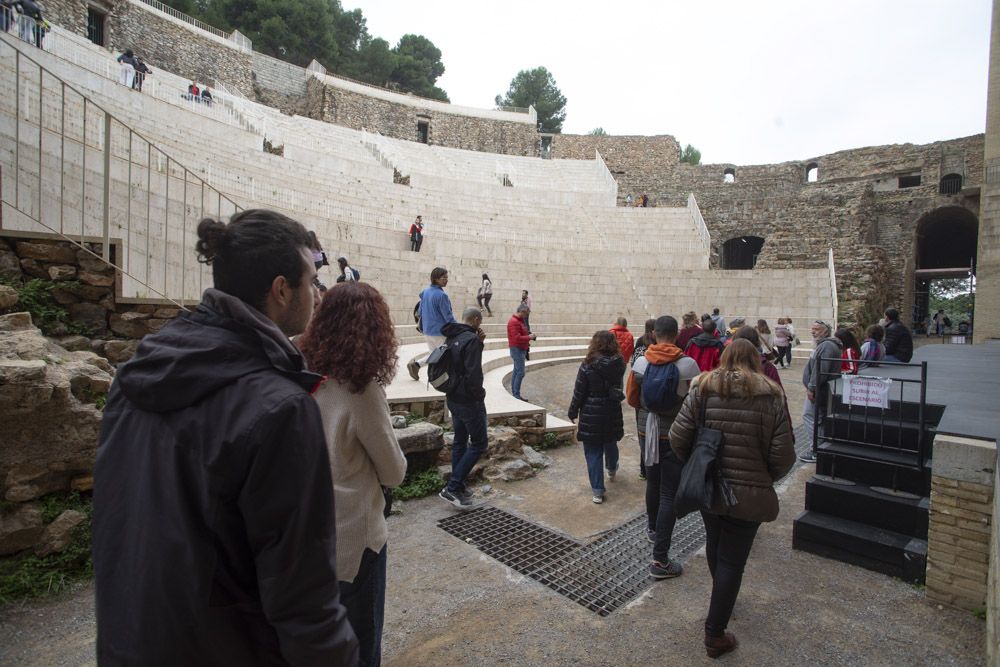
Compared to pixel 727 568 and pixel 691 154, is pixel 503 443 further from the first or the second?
pixel 691 154

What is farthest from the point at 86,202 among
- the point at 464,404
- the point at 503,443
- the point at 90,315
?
the point at 503,443

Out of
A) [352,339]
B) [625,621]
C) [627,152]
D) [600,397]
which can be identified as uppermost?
[627,152]

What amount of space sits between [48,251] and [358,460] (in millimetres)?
3558

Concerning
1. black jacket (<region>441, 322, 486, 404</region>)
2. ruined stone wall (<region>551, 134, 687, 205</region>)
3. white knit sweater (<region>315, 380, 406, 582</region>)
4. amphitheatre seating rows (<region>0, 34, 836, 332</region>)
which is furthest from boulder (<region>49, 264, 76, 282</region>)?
ruined stone wall (<region>551, 134, 687, 205</region>)

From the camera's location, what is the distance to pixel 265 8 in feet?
133

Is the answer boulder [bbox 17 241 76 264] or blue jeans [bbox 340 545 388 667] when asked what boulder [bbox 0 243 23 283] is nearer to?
boulder [bbox 17 241 76 264]

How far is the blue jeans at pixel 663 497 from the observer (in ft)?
11.5

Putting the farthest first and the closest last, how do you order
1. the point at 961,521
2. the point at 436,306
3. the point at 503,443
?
the point at 436,306 → the point at 503,443 → the point at 961,521

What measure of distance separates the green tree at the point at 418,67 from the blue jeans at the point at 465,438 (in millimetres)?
52567

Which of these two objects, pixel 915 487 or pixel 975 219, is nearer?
pixel 915 487

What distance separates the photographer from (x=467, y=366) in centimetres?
436

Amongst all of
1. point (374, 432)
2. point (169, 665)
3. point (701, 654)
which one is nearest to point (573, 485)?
point (701, 654)

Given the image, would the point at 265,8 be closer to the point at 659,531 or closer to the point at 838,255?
the point at 838,255

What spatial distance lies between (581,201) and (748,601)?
21.7 metres
